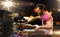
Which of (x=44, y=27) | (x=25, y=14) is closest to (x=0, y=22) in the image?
(x=25, y=14)

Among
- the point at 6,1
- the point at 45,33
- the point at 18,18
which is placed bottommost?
the point at 45,33

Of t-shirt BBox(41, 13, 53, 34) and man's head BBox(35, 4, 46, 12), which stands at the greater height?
man's head BBox(35, 4, 46, 12)

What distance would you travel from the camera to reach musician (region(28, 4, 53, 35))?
317 cm

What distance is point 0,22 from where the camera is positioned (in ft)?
10.3

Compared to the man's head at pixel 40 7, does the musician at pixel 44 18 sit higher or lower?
lower

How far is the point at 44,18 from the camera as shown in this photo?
319 cm

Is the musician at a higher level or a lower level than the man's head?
lower

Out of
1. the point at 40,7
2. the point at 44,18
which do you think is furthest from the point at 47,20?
the point at 40,7

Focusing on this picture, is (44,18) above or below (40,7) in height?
below

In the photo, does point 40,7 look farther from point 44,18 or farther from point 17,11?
point 17,11

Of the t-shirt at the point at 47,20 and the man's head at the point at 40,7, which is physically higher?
the man's head at the point at 40,7

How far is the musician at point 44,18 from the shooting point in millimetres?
3166

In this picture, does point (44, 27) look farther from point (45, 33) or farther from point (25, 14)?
point (25, 14)

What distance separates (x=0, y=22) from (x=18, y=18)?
0.74ft
